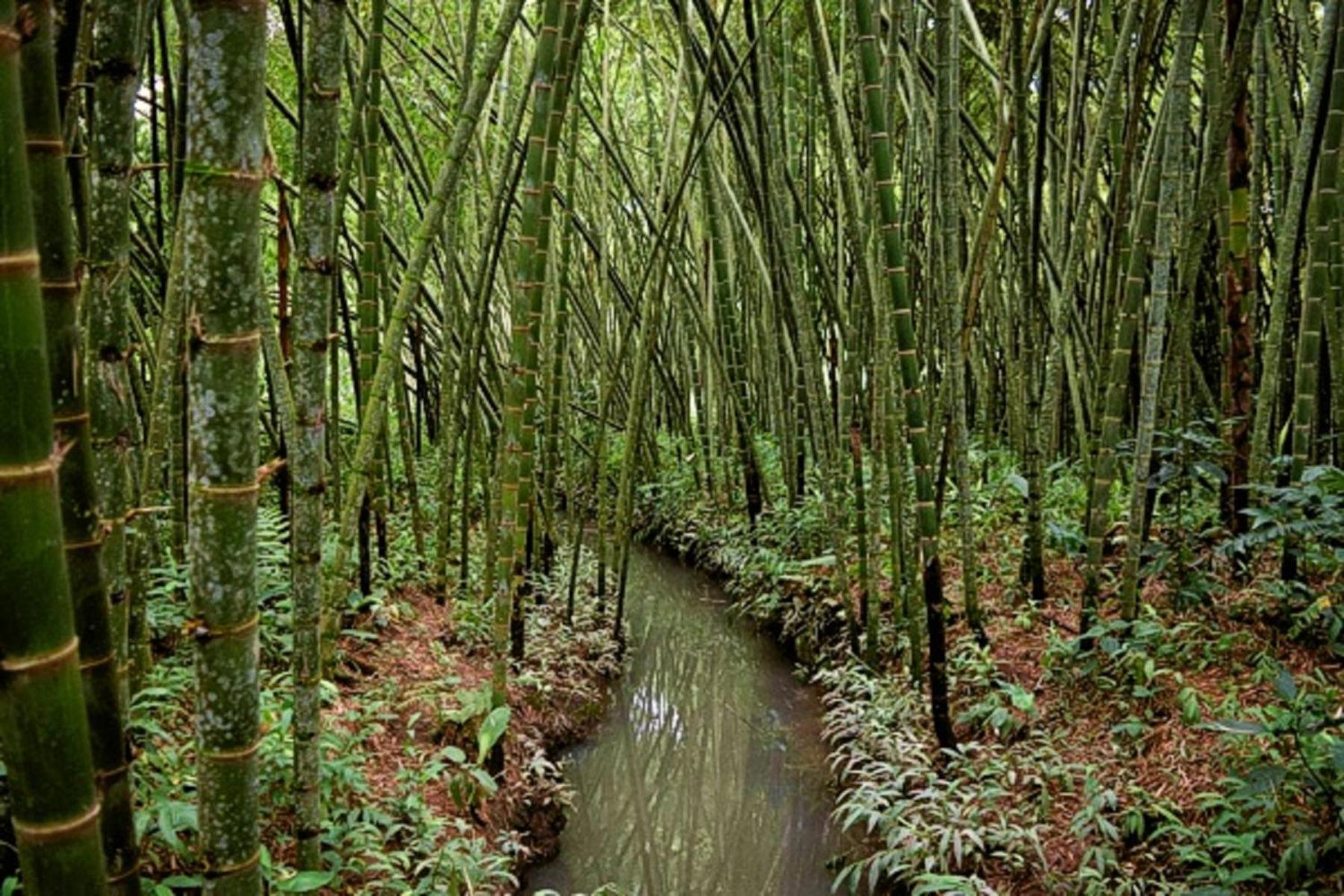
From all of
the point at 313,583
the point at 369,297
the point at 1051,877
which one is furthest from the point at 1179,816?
the point at 369,297

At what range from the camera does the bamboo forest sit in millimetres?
697

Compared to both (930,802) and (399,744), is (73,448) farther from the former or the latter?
(930,802)

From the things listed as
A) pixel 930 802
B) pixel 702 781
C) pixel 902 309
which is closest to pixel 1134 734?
pixel 930 802

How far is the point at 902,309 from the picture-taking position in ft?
6.07

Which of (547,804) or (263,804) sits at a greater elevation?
(263,804)

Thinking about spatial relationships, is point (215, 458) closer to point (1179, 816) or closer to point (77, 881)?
point (77, 881)

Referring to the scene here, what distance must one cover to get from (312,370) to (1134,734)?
66.1 inches

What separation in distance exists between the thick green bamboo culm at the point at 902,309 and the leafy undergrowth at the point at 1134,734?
0.98 feet

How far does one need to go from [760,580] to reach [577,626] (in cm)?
82

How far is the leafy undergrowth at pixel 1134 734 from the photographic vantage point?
1.55 meters

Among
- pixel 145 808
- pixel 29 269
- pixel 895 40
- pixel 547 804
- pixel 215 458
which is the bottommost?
pixel 547 804

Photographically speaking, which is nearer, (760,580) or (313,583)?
(313,583)

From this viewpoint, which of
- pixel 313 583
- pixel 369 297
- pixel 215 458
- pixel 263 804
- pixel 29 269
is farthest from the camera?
pixel 369 297

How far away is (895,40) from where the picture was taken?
2.07 metres
